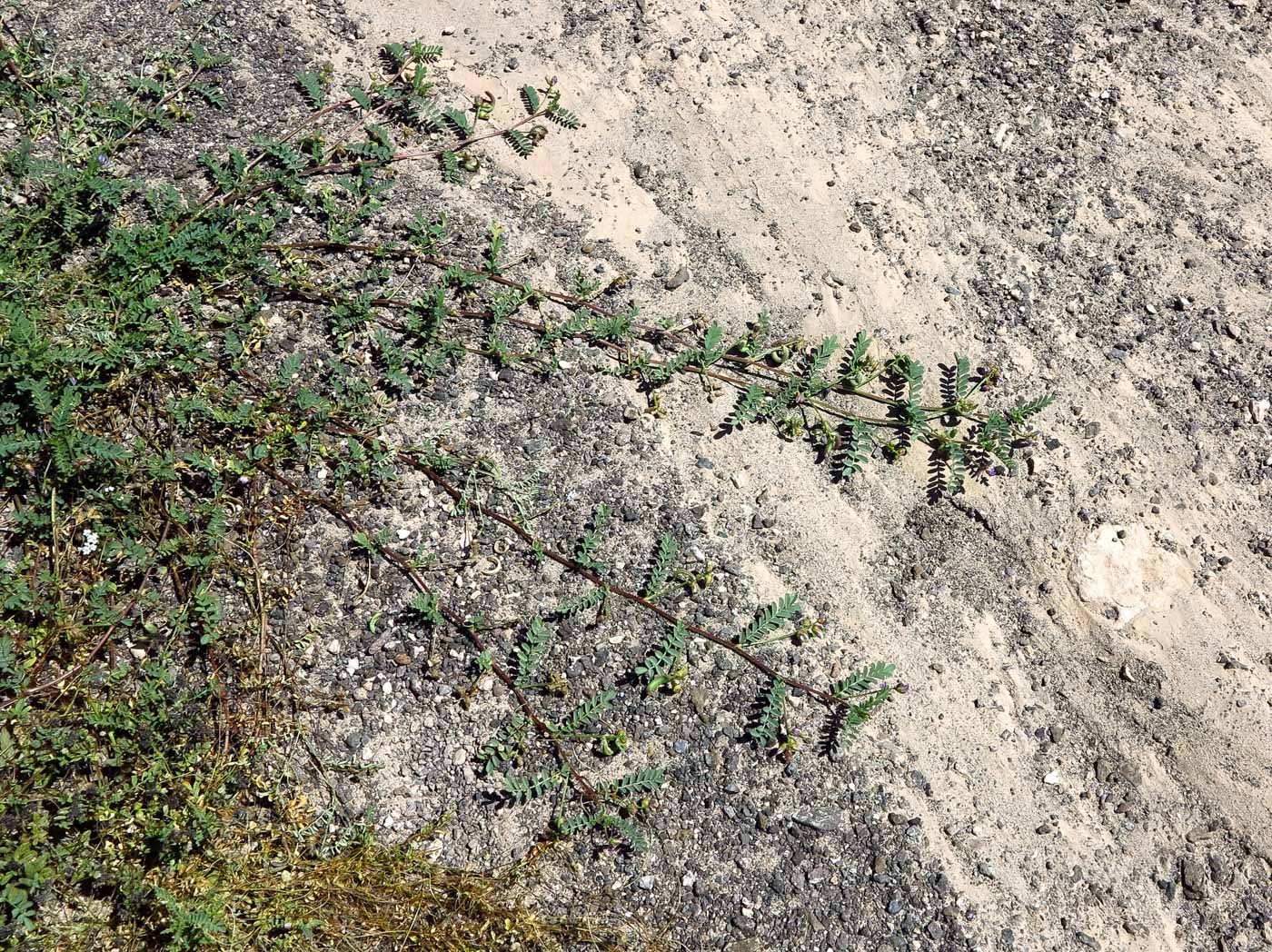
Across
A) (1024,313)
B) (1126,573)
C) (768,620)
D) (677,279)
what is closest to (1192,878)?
(1126,573)

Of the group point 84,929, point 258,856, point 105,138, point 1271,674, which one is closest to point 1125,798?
point 1271,674

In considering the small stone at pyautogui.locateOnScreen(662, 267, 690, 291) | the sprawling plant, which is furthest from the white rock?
the small stone at pyautogui.locateOnScreen(662, 267, 690, 291)

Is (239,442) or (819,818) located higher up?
(819,818)

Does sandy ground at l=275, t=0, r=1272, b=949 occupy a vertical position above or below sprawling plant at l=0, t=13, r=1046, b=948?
above

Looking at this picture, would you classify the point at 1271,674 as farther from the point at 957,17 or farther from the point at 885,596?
the point at 957,17

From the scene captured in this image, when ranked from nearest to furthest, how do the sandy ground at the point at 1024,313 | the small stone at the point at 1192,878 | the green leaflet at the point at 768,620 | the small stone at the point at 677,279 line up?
the small stone at the point at 1192,878 → the sandy ground at the point at 1024,313 → the green leaflet at the point at 768,620 → the small stone at the point at 677,279

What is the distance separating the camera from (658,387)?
383cm

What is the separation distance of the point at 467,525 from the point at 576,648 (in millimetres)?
581

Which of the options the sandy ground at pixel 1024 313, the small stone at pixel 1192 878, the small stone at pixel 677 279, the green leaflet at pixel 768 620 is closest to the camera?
the small stone at pixel 1192 878

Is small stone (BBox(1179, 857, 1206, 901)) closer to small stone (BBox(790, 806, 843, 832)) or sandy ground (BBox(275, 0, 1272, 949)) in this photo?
sandy ground (BBox(275, 0, 1272, 949))

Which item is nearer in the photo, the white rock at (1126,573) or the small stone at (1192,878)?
the small stone at (1192,878)

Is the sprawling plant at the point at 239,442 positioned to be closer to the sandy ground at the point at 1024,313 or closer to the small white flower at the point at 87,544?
the small white flower at the point at 87,544

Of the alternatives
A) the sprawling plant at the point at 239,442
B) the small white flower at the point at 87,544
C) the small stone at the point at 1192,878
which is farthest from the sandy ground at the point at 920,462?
the small white flower at the point at 87,544

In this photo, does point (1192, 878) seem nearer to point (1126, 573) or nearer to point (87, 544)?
point (1126, 573)
